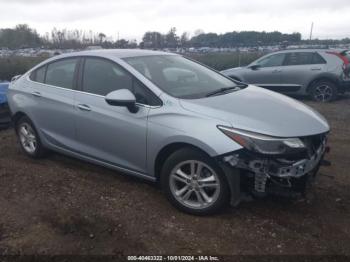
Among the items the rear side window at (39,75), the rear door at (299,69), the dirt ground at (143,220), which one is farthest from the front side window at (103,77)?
the rear door at (299,69)

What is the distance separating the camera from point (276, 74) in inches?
422

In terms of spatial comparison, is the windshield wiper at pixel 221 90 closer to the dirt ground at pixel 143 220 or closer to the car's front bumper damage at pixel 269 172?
the car's front bumper damage at pixel 269 172

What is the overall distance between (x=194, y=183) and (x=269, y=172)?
745 millimetres

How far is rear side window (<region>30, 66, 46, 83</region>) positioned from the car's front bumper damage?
3.13 m

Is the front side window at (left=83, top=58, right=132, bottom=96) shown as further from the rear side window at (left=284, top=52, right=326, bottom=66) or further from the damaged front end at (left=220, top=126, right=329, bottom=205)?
the rear side window at (left=284, top=52, right=326, bottom=66)

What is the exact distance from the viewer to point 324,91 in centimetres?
1009

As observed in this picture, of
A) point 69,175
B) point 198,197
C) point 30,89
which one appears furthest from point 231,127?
point 30,89

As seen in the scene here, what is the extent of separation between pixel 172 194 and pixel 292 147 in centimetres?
129

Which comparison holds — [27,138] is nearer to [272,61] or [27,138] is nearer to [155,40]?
[272,61]

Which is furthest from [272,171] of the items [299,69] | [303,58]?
[303,58]

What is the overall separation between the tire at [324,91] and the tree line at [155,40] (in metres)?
18.9

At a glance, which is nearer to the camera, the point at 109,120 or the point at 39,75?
the point at 109,120

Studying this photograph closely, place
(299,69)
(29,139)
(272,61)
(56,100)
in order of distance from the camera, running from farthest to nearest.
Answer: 1. (272,61)
2. (299,69)
3. (29,139)
4. (56,100)

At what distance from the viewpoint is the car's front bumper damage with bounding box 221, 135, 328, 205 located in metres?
3.30
